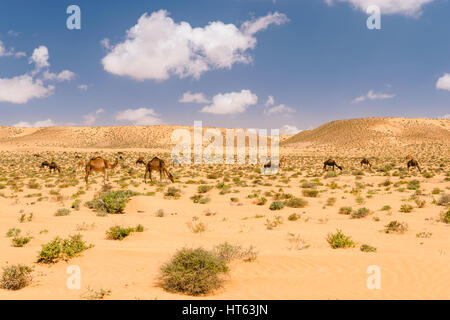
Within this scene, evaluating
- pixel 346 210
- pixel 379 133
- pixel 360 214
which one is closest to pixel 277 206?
pixel 346 210

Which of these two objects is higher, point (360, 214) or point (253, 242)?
point (360, 214)

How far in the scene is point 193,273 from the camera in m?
6.12

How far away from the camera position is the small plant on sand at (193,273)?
6012mm

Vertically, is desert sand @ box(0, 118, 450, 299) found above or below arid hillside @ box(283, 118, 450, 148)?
below

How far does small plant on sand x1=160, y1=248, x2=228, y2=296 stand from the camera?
237 inches

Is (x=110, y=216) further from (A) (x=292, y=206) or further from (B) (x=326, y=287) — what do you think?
(B) (x=326, y=287)

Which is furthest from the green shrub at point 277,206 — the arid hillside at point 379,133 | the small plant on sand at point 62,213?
the arid hillside at point 379,133

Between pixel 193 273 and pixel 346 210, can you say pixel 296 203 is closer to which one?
pixel 346 210

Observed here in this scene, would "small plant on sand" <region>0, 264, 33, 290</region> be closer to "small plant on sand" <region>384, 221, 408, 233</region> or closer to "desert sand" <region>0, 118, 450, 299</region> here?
"desert sand" <region>0, 118, 450, 299</region>

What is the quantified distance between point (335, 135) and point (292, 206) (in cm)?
10392

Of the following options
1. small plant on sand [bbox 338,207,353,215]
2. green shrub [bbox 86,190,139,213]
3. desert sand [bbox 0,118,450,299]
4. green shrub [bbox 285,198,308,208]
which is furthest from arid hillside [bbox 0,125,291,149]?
small plant on sand [bbox 338,207,353,215]

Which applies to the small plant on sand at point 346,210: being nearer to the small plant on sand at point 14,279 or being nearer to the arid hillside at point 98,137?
the small plant on sand at point 14,279
